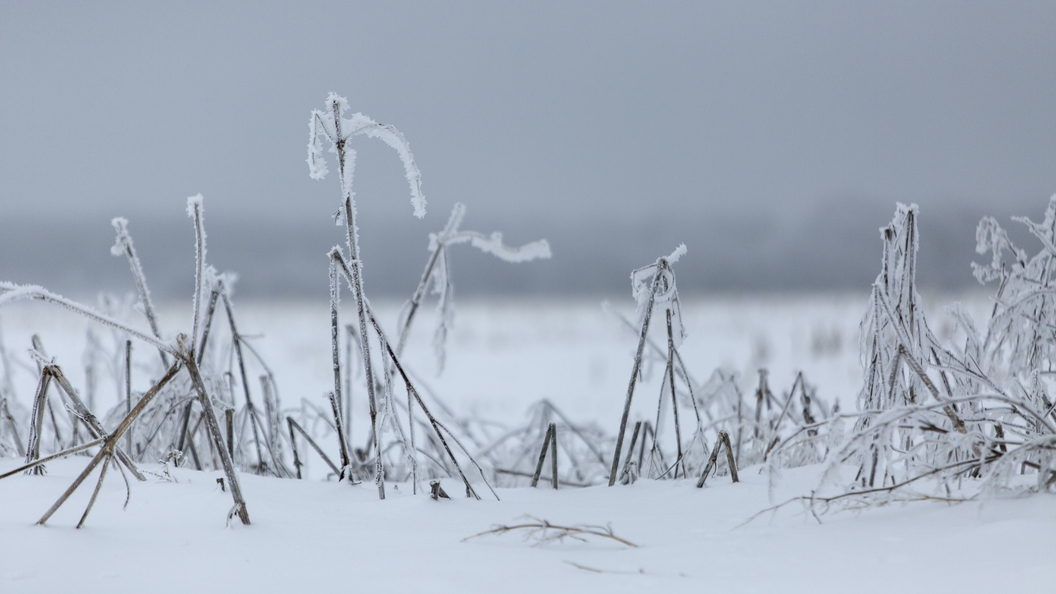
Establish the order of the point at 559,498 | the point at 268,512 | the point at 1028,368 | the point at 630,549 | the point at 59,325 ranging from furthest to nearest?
the point at 59,325 < the point at 559,498 < the point at 1028,368 < the point at 268,512 < the point at 630,549

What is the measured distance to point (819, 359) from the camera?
990cm

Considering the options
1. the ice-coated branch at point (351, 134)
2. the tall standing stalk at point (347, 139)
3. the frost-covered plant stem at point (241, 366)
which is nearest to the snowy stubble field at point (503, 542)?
the tall standing stalk at point (347, 139)

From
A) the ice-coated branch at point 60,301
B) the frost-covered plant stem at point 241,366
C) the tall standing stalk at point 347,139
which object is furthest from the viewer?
the frost-covered plant stem at point 241,366

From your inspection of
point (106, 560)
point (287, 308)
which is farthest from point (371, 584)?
point (287, 308)

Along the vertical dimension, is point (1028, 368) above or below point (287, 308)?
above

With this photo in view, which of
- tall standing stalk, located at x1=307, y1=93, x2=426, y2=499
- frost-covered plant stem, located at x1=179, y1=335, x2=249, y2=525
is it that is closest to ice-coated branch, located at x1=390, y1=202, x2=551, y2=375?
tall standing stalk, located at x1=307, y1=93, x2=426, y2=499

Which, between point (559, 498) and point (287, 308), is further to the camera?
point (287, 308)

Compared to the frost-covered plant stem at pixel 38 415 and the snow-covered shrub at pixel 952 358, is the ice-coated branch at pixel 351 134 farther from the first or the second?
the snow-covered shrub at pixel 952 358

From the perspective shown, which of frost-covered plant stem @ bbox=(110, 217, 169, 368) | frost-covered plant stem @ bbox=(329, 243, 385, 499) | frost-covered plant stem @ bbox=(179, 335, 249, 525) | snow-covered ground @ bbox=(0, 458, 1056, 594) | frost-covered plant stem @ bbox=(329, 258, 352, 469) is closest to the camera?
snow-covered ground @ bbox=(0, 458, 1056, 594)

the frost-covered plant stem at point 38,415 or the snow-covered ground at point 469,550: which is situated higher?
the frost-covered plant stem at point 38,415

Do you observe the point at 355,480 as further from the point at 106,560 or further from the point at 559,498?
the point at 106,560

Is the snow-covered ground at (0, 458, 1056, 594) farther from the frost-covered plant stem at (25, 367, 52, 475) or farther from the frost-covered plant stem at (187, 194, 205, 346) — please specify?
the frost-covered plant stem at (187, 194, 205, 346)

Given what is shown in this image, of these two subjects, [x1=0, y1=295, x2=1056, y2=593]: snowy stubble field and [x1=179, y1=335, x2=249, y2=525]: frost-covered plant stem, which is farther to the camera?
[x1=179, y1=335, x2=249, y2=525]: frost-covered plant stem

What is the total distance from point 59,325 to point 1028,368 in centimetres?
1566
